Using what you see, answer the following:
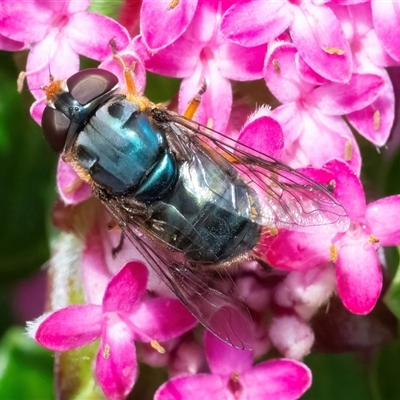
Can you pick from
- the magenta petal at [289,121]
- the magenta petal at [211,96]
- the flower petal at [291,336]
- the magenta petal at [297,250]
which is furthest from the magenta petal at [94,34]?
the flower petal at [291,336]

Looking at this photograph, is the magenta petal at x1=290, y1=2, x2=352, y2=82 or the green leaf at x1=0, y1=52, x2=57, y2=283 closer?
the magenta petal at x1=290, y1=2, x2=352, y2=82

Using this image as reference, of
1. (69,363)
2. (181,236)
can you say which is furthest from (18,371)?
(181,236)

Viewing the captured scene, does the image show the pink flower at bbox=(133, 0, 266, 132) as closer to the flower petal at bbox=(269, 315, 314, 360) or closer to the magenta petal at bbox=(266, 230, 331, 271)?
the magenta petal at bbox=(266, 230, 331, 271)

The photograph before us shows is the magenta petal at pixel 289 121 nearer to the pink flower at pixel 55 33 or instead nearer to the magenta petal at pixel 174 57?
the magenta petal at pixel 174 57

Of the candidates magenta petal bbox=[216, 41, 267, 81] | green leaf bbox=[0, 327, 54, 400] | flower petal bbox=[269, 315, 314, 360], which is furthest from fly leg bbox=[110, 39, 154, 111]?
green leaf bbox=[0, 327, 54, 400]

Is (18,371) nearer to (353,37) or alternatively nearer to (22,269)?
(22,269)

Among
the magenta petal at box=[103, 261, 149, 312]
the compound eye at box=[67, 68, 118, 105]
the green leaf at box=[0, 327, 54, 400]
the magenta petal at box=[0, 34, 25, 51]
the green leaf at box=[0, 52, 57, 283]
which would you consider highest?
the compound eye at box=[67, 68, 118, 105]
